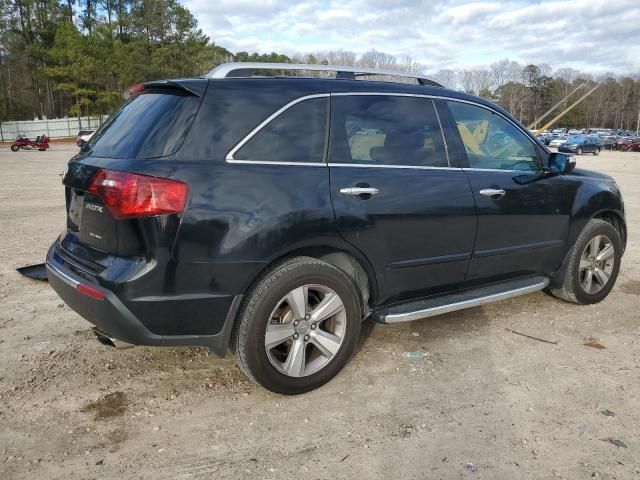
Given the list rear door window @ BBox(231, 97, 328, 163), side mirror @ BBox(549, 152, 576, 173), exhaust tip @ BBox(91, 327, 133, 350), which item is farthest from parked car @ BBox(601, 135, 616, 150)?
exhaust tip @ BBox(91, 327, 133, 350)

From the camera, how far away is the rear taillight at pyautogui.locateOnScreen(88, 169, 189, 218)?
2855 mm

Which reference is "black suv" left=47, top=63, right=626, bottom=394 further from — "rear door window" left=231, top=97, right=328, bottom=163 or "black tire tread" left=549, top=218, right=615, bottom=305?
"black tire tread" left=549, top=218, right=615, bottom=305

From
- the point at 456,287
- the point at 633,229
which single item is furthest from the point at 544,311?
the point at 633,229

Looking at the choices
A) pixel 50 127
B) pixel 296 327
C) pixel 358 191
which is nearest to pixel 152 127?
pixel 358 191

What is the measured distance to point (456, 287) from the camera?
13.4ft

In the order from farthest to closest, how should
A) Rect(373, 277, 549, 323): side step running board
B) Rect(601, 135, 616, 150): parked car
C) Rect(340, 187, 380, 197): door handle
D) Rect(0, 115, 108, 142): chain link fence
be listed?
Rect(0, 115, 108, 142): chain link fence < Rect(601, 135, 616, 150): parked car < Rect(373, 277, 549, 323): side step running board < Rect(340, 187, 380, 197): door handle

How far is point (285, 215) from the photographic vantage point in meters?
3.11

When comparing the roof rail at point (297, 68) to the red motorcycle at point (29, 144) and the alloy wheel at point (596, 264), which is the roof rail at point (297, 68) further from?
the red motorcycle at point (29, 144)

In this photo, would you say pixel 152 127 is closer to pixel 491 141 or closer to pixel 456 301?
pixel 456 301

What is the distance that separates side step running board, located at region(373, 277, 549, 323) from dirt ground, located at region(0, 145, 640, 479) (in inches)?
14.1

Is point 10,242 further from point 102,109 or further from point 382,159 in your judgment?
point 102,109

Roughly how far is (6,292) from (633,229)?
8670mm

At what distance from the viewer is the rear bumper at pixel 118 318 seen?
2.90 meters

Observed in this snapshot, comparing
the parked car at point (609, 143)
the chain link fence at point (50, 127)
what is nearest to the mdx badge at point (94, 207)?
the parked car at point (609, 143)
